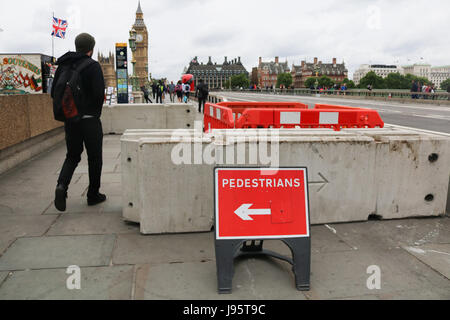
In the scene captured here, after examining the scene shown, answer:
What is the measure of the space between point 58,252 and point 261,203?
1.78m

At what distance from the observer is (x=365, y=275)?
3104mm

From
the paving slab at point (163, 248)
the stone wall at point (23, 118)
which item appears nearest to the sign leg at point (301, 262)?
the paving slab at point (163, 248)

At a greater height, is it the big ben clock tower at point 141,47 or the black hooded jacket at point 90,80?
the big ben clock tower at point 141,47

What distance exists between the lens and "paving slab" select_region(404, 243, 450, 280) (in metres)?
3.23

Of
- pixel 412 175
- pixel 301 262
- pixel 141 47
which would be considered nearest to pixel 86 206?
pixel 301 262

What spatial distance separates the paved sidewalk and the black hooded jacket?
1191 mm

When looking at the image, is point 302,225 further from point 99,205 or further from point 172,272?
point 99,205

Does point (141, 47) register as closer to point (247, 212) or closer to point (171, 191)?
point (171, 191)

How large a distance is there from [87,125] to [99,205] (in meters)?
1.00

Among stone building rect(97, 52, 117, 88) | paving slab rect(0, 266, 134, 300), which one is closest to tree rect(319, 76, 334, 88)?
stone building rect(97, 52, 117, 88)

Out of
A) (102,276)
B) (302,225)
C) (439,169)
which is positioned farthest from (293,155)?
(102,276)

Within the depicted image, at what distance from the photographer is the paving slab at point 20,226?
3.83 metres

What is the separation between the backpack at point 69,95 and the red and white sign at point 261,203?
2040 millimetres

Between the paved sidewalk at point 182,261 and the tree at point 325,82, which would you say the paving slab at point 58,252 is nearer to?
the paved sidewalk at point 182,261
